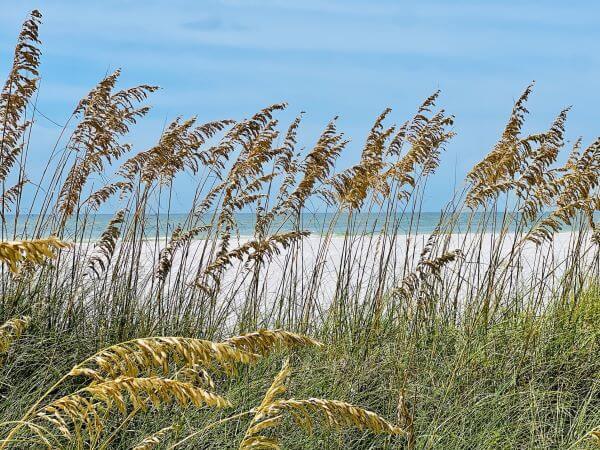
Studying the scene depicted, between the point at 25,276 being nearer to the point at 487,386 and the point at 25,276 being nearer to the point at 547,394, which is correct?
the point at 487,386

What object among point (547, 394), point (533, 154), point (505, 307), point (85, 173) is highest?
point (533, 154)

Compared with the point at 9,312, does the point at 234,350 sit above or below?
above

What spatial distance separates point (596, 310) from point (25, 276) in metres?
4.44

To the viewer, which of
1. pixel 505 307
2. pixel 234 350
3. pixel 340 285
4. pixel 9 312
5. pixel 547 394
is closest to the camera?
pixel 234 350

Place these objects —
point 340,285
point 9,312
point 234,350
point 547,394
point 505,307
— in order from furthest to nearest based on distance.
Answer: point 505,307 → point 340,285 → point 9,312 → point 547,394 → point 234,350

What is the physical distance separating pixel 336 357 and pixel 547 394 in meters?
1.33

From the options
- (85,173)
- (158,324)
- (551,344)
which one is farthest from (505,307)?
(85,173)

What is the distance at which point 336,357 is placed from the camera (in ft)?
16.8

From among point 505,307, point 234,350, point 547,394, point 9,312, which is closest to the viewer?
point 234,350

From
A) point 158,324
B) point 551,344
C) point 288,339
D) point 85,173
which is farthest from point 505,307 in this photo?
point 288,339

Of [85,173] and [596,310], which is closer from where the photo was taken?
[85,173]

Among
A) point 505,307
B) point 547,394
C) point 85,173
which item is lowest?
point 547,394

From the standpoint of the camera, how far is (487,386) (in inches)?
198

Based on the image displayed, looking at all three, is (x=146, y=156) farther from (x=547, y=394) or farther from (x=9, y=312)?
(x=547, y=394)
